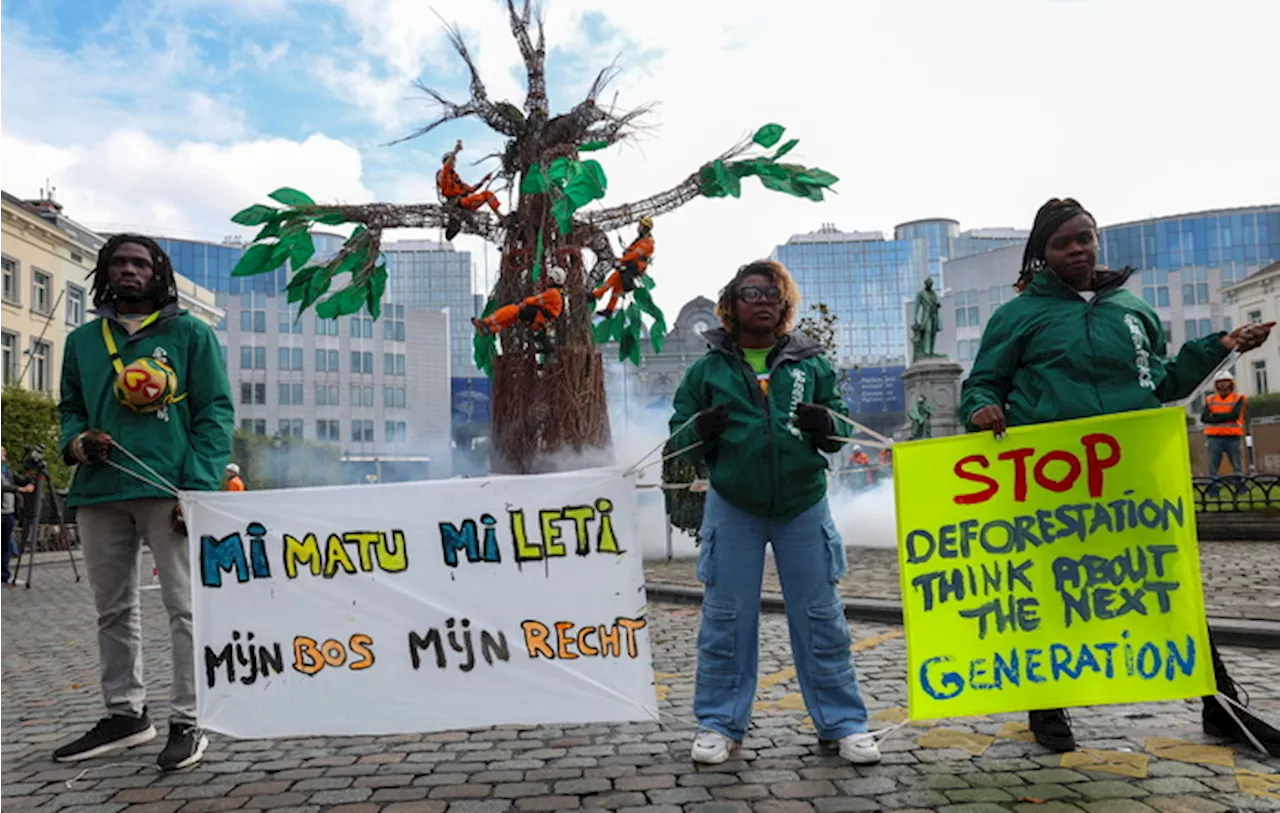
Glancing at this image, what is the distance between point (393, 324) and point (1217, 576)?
78.0 metres

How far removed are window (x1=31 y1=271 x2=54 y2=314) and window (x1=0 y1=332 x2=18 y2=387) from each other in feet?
6.16

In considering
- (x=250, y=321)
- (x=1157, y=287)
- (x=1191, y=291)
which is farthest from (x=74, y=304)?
(x=1191, y=291)

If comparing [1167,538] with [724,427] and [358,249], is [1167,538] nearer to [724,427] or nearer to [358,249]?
[724,427]

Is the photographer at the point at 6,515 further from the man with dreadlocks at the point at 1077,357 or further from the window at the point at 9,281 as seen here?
the window at the point at 9,281

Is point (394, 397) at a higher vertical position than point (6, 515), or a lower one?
higher

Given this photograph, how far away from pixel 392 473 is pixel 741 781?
259 ft

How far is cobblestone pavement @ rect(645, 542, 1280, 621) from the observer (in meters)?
6.62

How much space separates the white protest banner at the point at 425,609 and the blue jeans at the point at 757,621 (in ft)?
0.85

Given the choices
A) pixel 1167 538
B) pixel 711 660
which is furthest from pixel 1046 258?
pixel 711 660

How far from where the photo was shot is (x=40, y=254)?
127ft

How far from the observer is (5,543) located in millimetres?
12633

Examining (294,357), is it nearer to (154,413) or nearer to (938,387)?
(938,387)

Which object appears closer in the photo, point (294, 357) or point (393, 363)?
point (294, 357)

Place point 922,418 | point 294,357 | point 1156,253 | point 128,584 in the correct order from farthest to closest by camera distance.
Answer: point 1156,253
point 294,357
point 922,418
point 128,584
